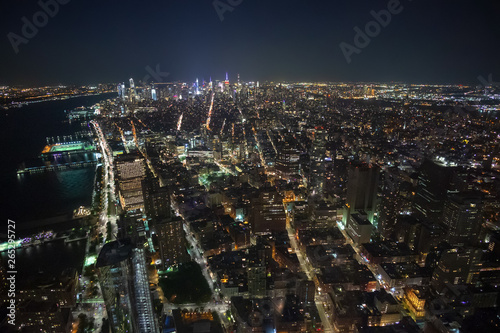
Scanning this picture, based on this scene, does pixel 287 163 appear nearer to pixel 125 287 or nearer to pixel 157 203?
pixel 157 203

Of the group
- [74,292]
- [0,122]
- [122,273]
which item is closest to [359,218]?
[122,273]

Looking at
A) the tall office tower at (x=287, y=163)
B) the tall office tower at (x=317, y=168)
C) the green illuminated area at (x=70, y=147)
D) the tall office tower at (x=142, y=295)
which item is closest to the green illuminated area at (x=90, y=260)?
the tall office tower at (x=142, y=295)

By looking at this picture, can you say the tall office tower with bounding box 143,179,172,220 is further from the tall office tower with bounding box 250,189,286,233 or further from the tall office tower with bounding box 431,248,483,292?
the tall office tower with bounding box 431,248,483,292

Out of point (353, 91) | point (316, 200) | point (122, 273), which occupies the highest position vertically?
point (353, 91)

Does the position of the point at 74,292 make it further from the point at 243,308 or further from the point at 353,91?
the point at 353,91

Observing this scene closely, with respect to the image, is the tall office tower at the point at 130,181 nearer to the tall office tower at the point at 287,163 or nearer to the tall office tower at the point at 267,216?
the tall office tower at the point at 267,216

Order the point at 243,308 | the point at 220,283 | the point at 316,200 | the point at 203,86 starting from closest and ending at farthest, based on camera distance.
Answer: the point at 243,308 → the point at 220,283 → the point at 316,200 → the point at 203,86
